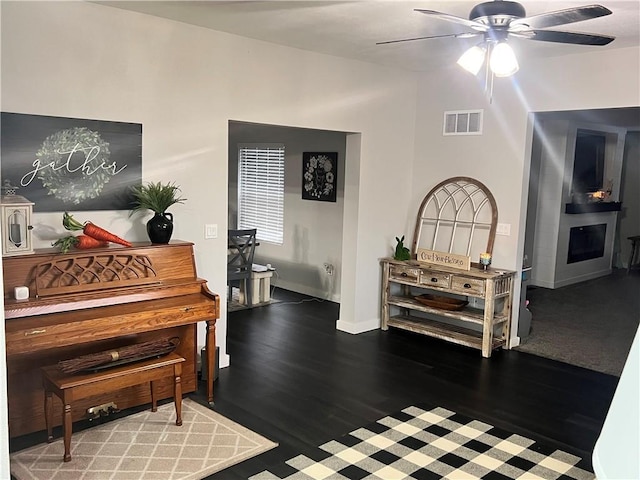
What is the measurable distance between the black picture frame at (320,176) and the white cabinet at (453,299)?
60.1 inches

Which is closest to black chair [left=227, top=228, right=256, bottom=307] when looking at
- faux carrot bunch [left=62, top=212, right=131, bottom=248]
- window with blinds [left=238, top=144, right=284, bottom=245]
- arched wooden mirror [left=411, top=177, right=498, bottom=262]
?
window with blinds [left=238, top=144, right=284, bottom=245]

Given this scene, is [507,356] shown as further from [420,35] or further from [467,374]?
[420,35]

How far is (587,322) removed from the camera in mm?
6465

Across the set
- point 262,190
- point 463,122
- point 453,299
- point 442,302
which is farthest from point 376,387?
point 262,190

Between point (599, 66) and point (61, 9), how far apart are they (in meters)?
4.03

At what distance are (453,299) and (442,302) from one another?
0.48ft

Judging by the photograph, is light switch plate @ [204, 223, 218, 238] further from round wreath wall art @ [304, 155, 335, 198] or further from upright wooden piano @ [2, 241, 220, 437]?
round wreath wall art @ [304, 155, 335, 198]

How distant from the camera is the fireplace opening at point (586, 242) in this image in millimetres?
8703

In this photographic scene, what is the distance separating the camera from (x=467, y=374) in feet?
15.6

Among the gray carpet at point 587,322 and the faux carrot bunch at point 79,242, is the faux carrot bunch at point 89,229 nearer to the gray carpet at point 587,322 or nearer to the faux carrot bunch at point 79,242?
the faux carrot bunch at point 79,242

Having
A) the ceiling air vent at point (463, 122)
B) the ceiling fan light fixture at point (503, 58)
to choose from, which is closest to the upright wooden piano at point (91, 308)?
the ceiling fan light fixture at point (503, 58)

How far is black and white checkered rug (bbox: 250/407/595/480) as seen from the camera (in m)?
3.16

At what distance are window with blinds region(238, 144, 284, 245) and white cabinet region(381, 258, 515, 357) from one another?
238 centimetres

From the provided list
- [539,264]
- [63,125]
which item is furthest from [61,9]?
[539,264]
